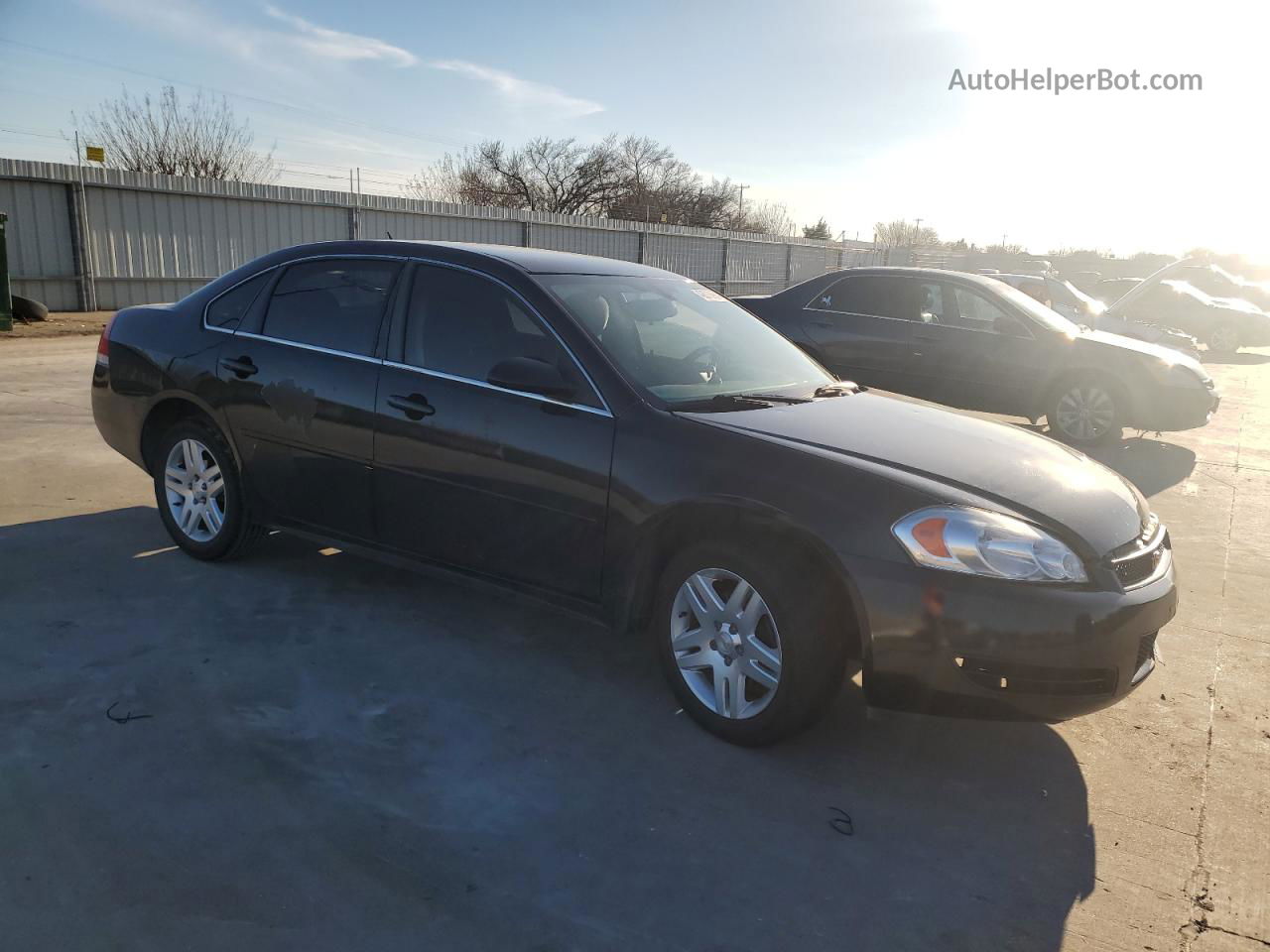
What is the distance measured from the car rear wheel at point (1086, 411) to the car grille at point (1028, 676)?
6.72 metres

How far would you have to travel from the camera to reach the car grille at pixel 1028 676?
2916 mm

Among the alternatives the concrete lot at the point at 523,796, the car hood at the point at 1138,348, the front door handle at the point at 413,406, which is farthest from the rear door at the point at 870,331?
the front door handle at the point at 413,406

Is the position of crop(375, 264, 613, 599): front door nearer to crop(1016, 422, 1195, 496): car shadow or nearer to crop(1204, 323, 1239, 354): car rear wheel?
crop(1016, 422, 1195, 496): car shadow

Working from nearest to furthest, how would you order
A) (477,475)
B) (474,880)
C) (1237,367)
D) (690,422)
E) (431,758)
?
1. (474,880)
2. (431,758)
3. (690,422)
4. (477,475)
5. (1237,367)

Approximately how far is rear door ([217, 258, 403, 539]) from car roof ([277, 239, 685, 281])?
0.07m

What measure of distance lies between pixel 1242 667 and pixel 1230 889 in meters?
1.82

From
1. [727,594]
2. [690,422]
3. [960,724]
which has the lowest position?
[960,724]

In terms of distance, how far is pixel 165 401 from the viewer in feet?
16.3

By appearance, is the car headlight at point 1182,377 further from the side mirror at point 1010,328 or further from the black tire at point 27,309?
the black tire at point 27,309

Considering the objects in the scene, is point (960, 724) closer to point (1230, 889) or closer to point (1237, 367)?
point (1230, 889)

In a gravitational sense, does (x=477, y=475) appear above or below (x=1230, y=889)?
above

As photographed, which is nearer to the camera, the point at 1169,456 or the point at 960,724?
the point at 960,724

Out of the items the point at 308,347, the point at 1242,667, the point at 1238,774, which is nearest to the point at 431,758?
the point at 308,347

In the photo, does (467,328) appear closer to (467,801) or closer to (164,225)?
(467,801)
